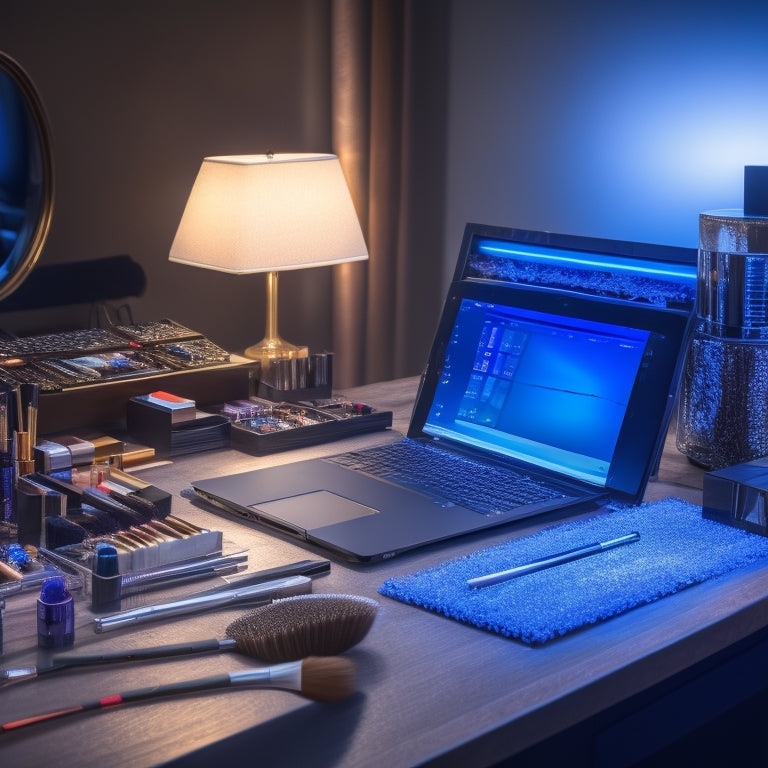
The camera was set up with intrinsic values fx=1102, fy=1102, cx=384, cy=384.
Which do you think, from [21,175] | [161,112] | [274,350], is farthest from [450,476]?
[161,112]

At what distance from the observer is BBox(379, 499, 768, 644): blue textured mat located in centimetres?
100

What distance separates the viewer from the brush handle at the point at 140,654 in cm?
91

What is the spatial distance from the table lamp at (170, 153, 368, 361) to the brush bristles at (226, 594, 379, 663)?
108 cm

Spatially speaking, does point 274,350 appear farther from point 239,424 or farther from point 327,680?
point 327,680

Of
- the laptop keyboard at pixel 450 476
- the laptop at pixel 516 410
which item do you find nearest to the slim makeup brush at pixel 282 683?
the laptop at pixel 516 410

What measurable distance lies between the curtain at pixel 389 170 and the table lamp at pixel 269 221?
481 millimetres

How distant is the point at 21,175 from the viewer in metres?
1.90

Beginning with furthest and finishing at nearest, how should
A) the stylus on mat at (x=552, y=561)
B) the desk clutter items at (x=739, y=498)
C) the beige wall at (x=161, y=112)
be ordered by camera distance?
the beige wall at (x=161, y=112), the desk clutter items at (x=739, y=498), the stylus on mat at (x=552, y=561)

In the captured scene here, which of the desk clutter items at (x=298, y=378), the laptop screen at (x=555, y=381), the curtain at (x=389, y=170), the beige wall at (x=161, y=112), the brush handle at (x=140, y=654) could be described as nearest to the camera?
the brush handle at (x=140, y=654)

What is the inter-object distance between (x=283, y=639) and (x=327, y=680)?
79 mm

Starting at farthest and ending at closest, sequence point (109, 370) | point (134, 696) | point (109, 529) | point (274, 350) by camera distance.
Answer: point (274, 350), point (109, 370), point (109, 529), point (134, 696)

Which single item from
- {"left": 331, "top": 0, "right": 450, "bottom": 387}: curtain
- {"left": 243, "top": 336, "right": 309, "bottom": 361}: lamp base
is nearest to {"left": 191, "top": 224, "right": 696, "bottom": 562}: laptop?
{"left": 243, "top": 336, "right": 309, "bottom": 361}: lamp base

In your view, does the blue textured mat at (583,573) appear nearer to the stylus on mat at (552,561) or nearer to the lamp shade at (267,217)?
the stylus on mat at (552,561)

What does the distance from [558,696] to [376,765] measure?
174mm
